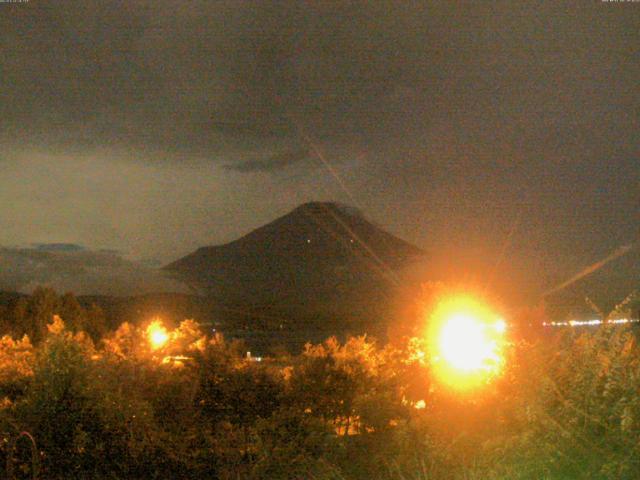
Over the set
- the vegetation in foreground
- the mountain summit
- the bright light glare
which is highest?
the mountain summit

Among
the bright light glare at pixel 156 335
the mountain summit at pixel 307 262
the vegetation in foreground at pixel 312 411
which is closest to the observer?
the vegetation in foreground at pixel 312 411

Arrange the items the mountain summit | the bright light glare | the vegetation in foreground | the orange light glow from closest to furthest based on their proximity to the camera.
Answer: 1. the vegetation in foreground
2. the orange light glow
3. the bright light glare
4. the mountain summit

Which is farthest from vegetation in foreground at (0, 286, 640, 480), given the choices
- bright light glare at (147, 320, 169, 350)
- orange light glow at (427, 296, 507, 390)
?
orange light glow at (427, 296, 507, 390)

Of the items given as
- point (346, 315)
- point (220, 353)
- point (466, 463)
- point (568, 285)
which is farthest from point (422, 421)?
point (346, 315)

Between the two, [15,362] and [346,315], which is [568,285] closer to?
[15,362]

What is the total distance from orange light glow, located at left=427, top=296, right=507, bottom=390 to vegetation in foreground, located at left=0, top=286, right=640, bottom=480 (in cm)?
30

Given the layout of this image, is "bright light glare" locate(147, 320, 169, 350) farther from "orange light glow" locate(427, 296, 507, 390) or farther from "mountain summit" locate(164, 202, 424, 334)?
"mountain summit" locate(164, 202, 424, 334)

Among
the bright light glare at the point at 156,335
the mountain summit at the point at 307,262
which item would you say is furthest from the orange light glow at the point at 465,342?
the mountain summit at the point at 307,262

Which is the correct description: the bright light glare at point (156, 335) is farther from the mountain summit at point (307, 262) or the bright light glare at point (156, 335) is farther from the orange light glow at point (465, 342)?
the mountain summit at point (307, 262)

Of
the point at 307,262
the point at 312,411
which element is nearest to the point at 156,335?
the point at 312,411

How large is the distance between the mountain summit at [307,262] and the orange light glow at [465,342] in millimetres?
9937

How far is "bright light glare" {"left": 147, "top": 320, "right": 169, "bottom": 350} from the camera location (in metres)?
15.7

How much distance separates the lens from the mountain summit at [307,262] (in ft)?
89.1

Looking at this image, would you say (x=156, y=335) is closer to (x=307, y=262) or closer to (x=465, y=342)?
(x=465, y=342)
